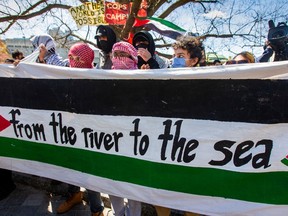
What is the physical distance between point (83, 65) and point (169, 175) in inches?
50.8

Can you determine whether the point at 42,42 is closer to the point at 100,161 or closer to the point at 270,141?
the point at 100,161

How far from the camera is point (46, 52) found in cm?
339

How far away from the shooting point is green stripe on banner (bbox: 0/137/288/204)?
1.86 m

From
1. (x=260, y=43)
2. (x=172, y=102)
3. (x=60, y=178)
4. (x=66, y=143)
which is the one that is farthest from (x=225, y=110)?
(x=260, y=43)

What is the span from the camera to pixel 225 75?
1.91 m

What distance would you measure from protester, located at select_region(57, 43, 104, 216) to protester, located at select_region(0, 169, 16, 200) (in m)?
0.76

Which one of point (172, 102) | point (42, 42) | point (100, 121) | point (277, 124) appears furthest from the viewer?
point (42, 42)

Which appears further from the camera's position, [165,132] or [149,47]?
[149,47]

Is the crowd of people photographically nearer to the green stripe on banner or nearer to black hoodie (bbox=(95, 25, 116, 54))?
black hoodie (bbox=(95, 25, 116, 54))

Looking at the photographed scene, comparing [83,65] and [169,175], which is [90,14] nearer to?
[83,65]

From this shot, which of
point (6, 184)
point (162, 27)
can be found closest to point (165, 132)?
point (6, 184)

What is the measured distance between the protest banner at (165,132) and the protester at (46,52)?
0.65 m

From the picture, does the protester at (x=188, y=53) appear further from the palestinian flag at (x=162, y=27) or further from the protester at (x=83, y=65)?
the palestinian flag at (x=162, y=27)

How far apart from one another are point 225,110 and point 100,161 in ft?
3.53
